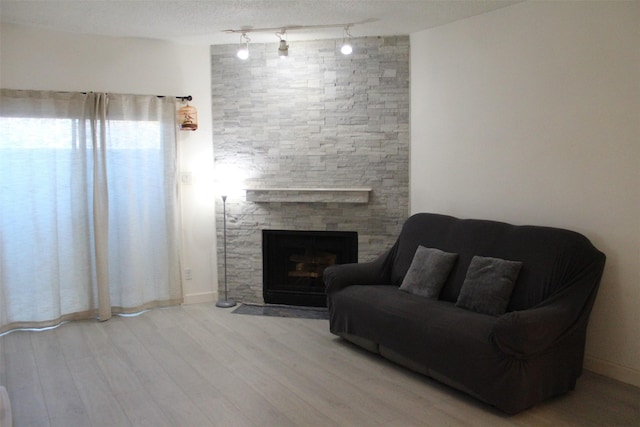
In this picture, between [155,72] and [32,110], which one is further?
[155,72]

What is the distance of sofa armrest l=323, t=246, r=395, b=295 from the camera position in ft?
13.7

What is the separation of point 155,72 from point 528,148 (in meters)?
3.51

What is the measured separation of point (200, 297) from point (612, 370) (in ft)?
12.2

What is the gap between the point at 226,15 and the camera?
13.6 feet

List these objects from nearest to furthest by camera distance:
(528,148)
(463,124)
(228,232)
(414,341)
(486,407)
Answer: (486,407) < (414,341) < (528,148) < (463,124) < (228,232)

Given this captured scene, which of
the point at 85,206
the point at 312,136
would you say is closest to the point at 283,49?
the point at 312,136

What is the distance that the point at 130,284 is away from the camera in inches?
195

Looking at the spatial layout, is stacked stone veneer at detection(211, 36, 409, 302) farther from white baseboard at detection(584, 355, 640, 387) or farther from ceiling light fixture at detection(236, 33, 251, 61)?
white baseboard at detection(584, 355, 640, 387)

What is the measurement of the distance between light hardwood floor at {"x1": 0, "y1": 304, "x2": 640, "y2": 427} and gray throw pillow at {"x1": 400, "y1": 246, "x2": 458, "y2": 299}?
0.59 metres

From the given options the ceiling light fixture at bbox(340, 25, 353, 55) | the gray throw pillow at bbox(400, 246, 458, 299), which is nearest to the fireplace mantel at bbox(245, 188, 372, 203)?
the gray throw pillow at bbox(400, 246, 458, 299)

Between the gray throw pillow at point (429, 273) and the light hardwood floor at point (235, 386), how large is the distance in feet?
1.94

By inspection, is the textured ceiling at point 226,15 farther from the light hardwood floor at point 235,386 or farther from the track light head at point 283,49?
the light hardwood floor at point 235,386

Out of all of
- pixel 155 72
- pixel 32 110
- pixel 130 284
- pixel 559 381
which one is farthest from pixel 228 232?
pixel 559 381

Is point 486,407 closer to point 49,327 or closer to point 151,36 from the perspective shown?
point 49,327
